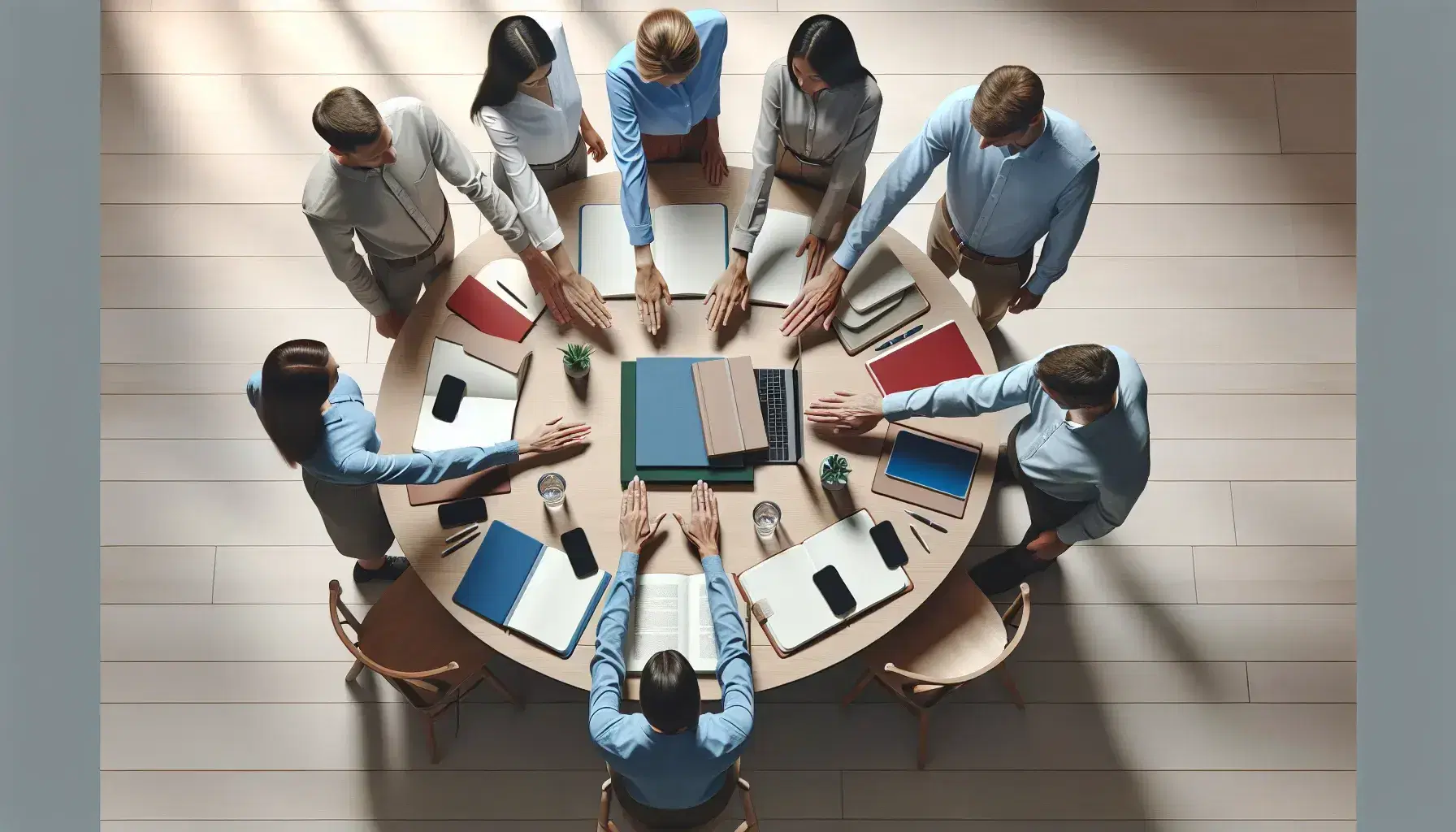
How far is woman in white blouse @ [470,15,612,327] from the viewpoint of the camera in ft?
9.84

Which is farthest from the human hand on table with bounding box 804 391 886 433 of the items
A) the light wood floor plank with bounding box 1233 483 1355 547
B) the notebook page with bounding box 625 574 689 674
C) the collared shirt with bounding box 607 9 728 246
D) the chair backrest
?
the light wood floor plank with bounding box 1233 483 1355 547

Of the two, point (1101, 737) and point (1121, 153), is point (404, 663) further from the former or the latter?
point (1121, 153)

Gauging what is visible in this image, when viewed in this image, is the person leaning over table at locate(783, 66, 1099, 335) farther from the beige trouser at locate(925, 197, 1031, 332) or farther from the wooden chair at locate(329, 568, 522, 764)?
the wooden chair at locate(329, 568, 522, 764)

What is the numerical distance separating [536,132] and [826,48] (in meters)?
1.03

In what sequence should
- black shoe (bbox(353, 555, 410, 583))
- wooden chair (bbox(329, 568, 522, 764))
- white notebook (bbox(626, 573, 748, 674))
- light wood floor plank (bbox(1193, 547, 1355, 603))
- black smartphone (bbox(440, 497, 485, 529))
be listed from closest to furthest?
white notebook (bbox(626, 573, 748, 674)) < black smartphone (bbox(440, 497, 485, 529)) < wooden chair (bbox(329, 568, 522, 764)) < black shoe (bbox(353, 555, 410, 583)) < light wood floor plank (bbox(1193, 547, 1355, 603))

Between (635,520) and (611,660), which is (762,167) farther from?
(611,660)

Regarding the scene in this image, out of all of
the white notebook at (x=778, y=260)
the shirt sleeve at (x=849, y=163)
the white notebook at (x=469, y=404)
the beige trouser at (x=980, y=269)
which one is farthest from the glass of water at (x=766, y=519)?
the beige trouser at (x=980, y=269)

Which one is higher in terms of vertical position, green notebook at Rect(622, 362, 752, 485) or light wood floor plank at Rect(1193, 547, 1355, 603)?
green notebook at Rect(622, 362, 752, 485)

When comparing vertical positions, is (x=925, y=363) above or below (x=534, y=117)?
below

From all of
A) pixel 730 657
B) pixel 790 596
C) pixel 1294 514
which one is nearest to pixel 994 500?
pixel 1294 514

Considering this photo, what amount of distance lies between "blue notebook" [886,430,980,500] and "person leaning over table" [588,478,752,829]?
619 millimetres

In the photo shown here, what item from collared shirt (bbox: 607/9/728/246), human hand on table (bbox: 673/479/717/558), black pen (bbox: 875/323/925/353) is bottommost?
human hand on table (bbox: 673/479/717/558)

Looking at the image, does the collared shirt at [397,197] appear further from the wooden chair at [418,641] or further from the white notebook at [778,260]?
the wooden chair at [418,641]

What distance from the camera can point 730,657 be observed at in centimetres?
284
